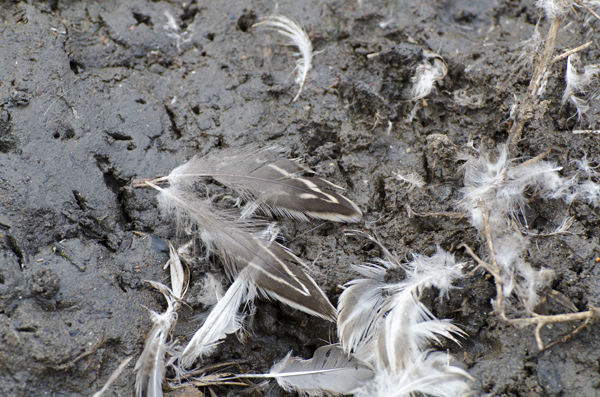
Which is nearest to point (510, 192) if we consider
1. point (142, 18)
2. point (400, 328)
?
point (400, 328)

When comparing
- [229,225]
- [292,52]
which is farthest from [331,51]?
[229,225]

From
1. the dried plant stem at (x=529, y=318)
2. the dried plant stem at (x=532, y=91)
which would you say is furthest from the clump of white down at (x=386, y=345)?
the dried plant stem at (x=532, y=91)

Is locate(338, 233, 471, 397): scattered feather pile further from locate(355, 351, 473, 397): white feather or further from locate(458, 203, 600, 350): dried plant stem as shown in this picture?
locate(458, 203, 600, 350): dried plant stem

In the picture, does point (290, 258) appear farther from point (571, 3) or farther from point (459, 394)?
point (571, 3)

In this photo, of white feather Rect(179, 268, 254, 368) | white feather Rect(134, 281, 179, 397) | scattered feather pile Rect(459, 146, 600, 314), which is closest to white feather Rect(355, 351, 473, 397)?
scattered feather pile Rect(459, 146, 600, 314)

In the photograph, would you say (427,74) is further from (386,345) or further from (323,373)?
(323,373)

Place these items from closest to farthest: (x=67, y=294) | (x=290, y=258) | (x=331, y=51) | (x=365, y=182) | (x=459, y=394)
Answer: (x=459, y=394), (x=67, y=294), (x=290, y=258), (x=365, y=182), (x=331, y=51)

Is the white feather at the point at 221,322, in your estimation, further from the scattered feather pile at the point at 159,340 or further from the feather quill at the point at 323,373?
the feather quill at the point at 323,373
